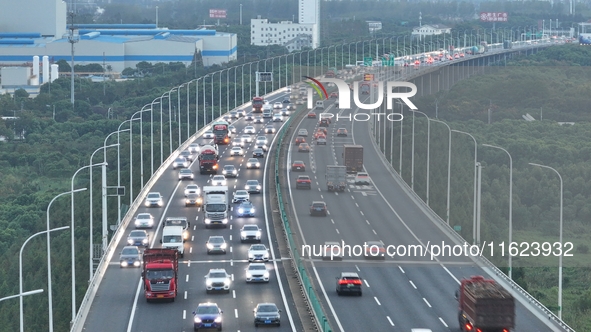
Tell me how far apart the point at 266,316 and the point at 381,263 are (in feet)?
53.6

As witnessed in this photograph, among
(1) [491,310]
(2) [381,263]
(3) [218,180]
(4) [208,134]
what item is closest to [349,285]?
(2) [381,263]

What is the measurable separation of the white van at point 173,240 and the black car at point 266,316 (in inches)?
573

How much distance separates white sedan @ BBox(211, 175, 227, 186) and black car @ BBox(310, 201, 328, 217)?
9856 millimetres

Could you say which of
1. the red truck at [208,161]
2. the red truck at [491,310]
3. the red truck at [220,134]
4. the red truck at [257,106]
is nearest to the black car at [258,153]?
the red truck at [220,134]

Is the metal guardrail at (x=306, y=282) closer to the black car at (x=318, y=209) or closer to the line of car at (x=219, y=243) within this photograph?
the line of car at (x=219, y=243)

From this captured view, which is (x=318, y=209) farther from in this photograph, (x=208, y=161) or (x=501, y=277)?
(x=501, y=277)

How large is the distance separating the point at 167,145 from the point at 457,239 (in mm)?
56218

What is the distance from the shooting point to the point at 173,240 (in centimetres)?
5956

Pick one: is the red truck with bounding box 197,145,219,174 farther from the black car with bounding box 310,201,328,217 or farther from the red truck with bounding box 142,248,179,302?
the red truck with bounding box 142,248,179,302

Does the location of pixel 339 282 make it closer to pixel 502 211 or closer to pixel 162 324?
pixel 162 324

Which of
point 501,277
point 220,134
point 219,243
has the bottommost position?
point 501,277

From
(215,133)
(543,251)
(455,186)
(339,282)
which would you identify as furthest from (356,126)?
(339,282)

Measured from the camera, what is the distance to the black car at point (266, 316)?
44562mm

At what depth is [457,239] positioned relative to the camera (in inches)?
2613
